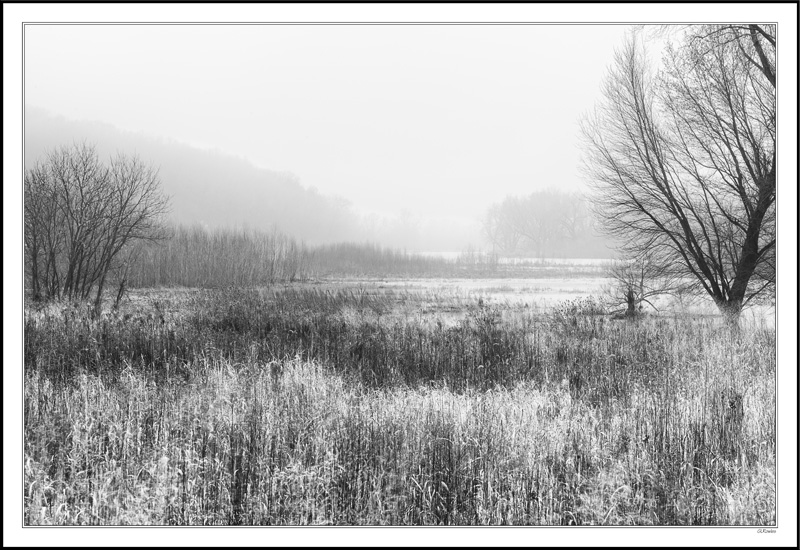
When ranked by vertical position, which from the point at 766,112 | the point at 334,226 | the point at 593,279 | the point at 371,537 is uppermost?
the point at 766,112

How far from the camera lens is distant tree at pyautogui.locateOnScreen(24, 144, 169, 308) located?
25.6ft

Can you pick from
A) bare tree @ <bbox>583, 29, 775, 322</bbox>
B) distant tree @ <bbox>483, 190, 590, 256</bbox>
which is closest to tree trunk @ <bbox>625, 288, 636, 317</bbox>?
bare tree @ <bbox>583, 29, 775, 322</bbox>

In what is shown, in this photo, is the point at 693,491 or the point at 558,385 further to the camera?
the point at 558,385

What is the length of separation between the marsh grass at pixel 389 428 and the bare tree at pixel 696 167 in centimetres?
150

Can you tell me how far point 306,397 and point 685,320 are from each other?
7.68 meters

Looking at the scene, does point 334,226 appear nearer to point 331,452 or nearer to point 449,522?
point 331,452

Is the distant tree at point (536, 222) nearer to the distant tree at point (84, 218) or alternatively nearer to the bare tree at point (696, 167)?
the bare tree at point (696, 167)

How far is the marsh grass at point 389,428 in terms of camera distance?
345 centimetres

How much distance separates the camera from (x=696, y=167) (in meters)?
8.85

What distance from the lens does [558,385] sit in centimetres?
636

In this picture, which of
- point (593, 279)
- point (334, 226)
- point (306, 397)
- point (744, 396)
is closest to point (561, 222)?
point (593, 279)

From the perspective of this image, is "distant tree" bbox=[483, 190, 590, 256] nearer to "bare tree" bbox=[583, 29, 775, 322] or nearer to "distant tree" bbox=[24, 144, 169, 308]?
"bare tree" bbox=[583, 29, 775, 322]

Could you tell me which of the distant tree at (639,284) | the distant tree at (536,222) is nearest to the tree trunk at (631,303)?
the distant tree at (639,284)

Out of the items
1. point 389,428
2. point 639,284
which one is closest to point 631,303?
point 639,284
